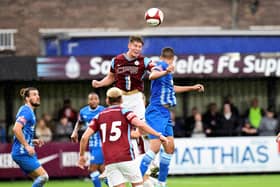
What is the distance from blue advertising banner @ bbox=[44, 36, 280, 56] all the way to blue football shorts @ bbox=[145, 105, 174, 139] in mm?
10233

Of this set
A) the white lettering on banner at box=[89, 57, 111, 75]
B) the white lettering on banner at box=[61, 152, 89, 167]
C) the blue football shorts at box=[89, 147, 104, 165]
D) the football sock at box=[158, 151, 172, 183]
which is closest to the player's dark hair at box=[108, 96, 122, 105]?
the football sock at box=[158, 151, 172, 183]

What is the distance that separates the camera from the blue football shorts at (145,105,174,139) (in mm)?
17727

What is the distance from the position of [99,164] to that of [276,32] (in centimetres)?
961

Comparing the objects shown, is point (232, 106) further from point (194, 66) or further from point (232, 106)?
point (194, 66)

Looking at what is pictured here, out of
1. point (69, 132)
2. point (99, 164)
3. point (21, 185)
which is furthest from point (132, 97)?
point (69, 132)

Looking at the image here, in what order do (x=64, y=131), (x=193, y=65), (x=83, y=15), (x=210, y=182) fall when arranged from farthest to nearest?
1. (x=83, y=15)
2. (x=193, y=65)
3. (x=64, y=131)
4. (x=210, y=182)

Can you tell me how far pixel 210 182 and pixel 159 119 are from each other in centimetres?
678

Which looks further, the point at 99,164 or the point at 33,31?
the point at 33,31

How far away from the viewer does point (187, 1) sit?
3531cm

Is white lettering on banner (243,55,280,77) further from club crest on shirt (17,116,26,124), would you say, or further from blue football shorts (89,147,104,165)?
club crest on shirt (17,116,26,124)

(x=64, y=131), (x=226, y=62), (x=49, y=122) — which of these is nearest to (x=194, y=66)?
(x=226, y=62)

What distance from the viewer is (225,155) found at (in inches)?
1053

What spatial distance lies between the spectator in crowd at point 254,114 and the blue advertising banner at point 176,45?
1.70m

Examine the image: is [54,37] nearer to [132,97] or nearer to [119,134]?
[132,97]
